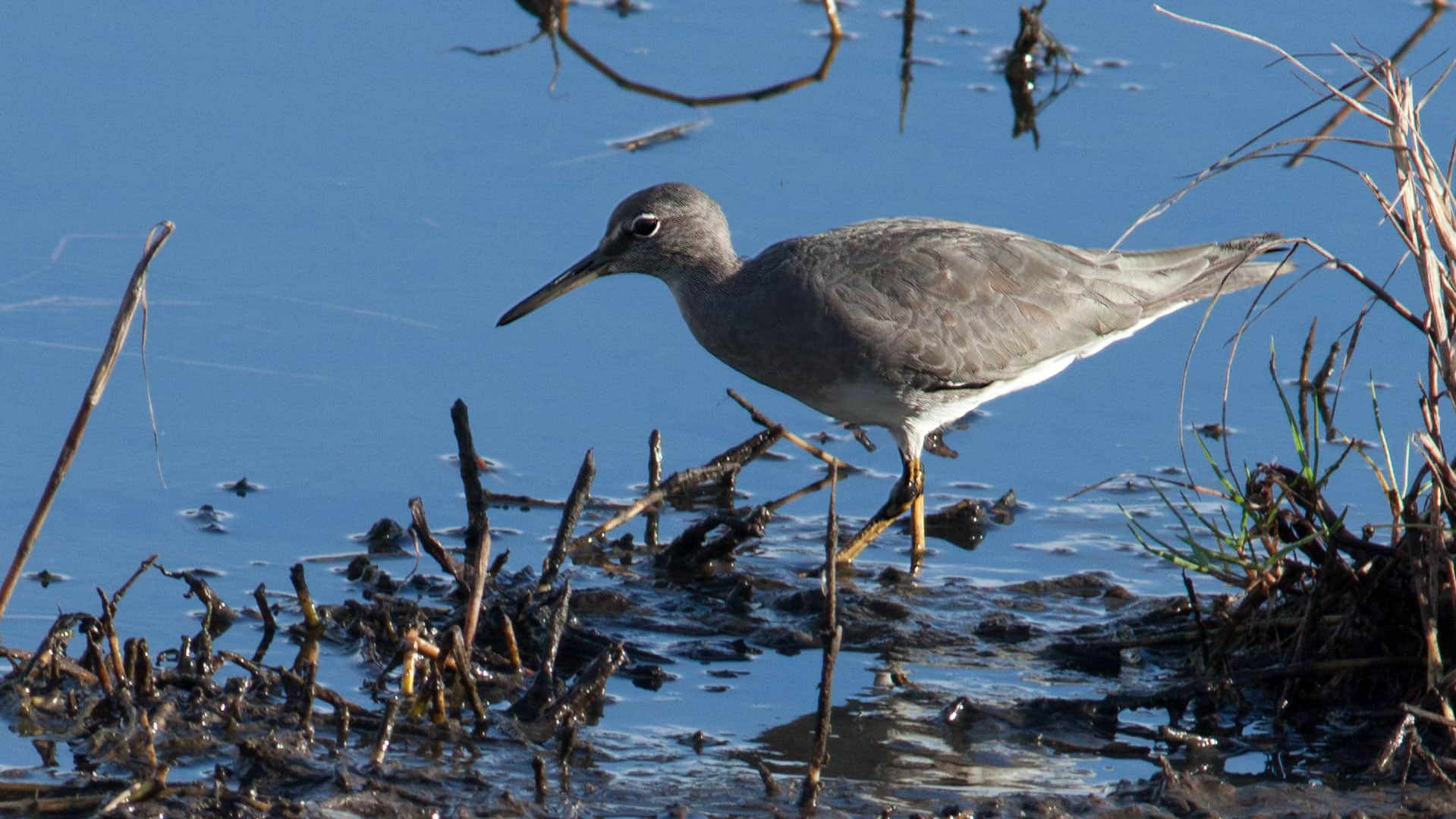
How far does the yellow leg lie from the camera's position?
6.30 m

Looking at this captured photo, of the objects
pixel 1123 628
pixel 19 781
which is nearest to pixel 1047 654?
pixel 1123 628

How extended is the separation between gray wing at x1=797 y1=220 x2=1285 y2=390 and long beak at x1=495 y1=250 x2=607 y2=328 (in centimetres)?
84

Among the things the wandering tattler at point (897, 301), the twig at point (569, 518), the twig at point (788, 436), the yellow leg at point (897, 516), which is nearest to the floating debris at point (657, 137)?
the wandering tattler at point (897, 301)

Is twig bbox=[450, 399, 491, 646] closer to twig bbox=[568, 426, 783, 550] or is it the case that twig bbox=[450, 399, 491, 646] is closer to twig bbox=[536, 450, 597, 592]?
twig bbox=[536, 450, 597, 592]

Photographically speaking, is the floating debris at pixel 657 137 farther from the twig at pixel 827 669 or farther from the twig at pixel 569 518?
the twig at pixel 827 669

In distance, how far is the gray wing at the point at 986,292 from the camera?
6.65 metres

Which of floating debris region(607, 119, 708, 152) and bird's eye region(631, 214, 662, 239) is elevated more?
floating debris region(607, 119, 708, 152)

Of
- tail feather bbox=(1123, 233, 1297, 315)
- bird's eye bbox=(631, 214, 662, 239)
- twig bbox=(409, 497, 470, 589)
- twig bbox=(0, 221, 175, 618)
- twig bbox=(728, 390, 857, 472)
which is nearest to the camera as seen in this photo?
twig bbox=(0, 221, 175, 618)

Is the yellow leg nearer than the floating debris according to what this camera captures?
Yes

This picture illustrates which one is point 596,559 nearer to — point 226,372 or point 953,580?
point 953,580

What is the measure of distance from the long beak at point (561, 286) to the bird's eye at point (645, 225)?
19 centimetres

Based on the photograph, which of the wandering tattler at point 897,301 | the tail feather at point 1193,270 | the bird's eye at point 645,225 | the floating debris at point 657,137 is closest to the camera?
the wandering tattler at point 897,301

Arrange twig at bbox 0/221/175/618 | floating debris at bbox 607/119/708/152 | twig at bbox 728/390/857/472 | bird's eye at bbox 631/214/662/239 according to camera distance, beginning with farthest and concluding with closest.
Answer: floating debris at bbox 607/119/708/152, bird's eye at bbox 631/214/662/239, twig at bbox 728/390/857/472, twig at bbox 0/221/175/618

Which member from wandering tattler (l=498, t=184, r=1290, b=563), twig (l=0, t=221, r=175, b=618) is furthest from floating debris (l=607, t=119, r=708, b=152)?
twig (l=0, t=221, r=175, b=618)
